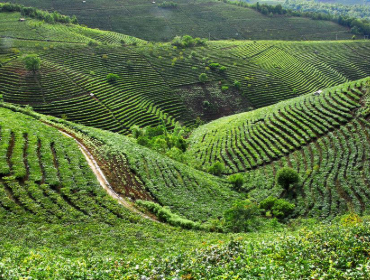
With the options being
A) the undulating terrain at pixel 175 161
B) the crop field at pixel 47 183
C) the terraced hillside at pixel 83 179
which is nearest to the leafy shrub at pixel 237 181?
the undulating terrain at pixel 175 161

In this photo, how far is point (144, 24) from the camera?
139375 mm

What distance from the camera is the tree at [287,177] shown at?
1497 inches

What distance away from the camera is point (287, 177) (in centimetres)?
3812

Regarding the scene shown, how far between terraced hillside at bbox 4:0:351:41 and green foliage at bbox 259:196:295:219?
363ft

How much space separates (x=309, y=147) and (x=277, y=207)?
16.6 meters

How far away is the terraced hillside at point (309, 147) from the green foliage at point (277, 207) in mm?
2326

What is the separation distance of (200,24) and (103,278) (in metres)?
148

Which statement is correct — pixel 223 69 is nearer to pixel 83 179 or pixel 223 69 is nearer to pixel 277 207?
pixel 277 207

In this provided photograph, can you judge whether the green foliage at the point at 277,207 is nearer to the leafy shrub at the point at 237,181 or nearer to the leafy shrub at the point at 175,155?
the leafy shrub at the point at 237,181

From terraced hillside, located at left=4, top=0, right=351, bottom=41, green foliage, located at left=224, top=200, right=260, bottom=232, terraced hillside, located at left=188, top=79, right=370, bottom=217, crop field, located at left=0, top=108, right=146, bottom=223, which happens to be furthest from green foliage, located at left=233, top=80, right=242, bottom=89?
green foliage, located at left=224, top=200, right=260, bottom=232

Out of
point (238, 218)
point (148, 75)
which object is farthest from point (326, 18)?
point (238, 218)

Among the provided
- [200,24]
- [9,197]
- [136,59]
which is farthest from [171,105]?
[200,24]

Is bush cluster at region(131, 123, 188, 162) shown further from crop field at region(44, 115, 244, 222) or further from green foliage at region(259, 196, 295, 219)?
green foliage at region(259, 196, 295, 219)

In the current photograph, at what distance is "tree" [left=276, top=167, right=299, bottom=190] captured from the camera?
3803cm
